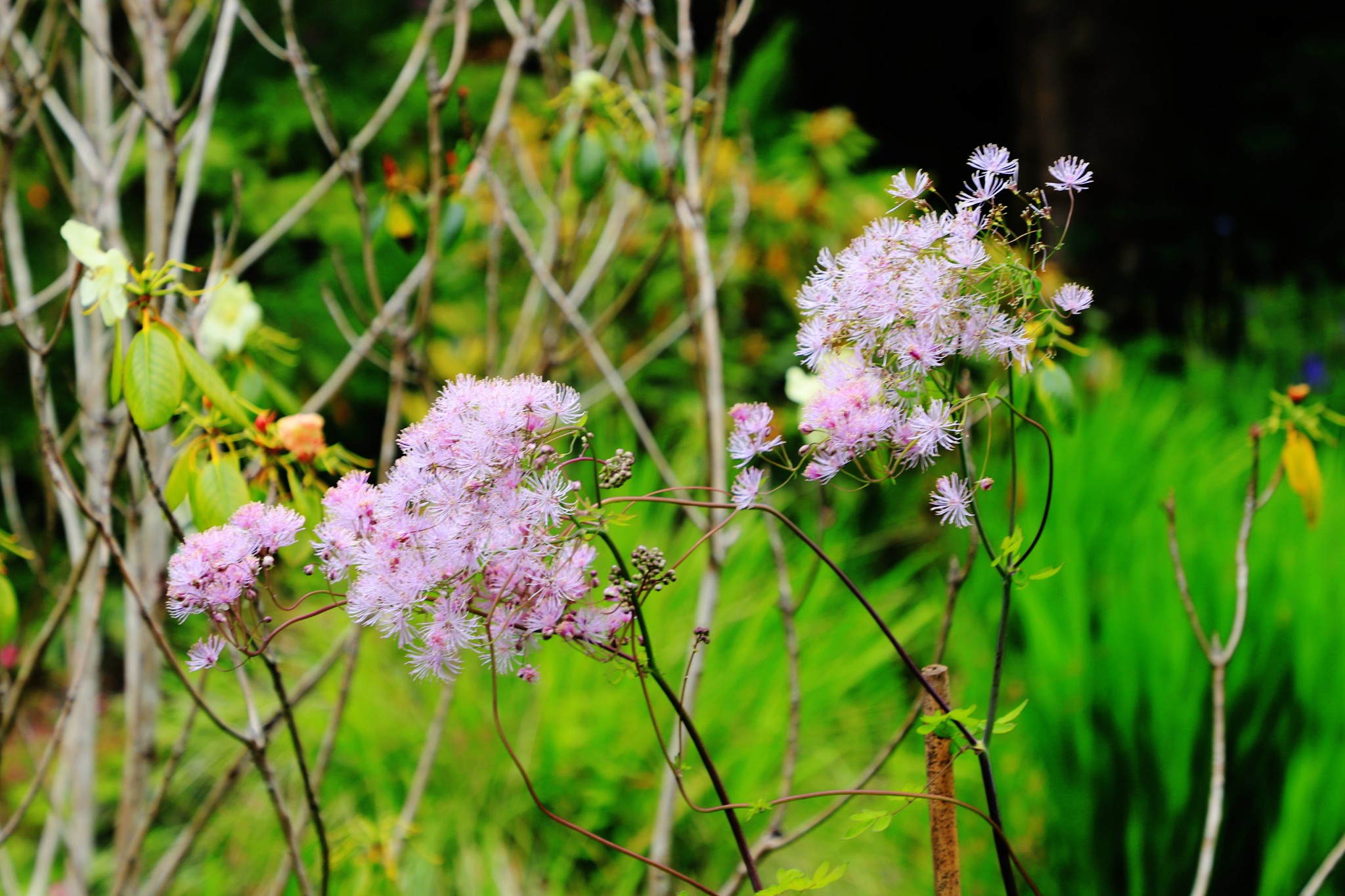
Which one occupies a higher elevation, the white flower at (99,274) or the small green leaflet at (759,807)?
the white flower at (99,274)

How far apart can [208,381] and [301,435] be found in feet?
0.35

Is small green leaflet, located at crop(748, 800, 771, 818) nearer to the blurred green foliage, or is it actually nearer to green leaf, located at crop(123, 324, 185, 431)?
the blurred green foliage

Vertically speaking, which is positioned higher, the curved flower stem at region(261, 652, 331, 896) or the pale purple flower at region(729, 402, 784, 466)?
the pale purple flower at region(729, 402, 784, 466)

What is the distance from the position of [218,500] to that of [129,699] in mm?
676

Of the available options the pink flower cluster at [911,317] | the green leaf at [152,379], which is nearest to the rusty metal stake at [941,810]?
the pink flower cluster at [911,317]

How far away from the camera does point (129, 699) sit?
46.9 inches

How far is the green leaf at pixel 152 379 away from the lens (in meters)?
0.61

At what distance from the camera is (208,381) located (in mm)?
656

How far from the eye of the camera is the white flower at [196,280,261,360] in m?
0.94

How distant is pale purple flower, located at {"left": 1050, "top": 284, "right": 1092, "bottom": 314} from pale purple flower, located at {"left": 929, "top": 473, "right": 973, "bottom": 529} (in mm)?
99

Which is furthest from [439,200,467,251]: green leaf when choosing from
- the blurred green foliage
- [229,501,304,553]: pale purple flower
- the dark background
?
the dark background

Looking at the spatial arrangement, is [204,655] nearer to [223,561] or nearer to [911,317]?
[223,561]

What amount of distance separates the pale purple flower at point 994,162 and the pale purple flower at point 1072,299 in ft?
0.21

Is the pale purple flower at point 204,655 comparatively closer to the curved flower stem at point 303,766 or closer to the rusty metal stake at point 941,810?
the curved flower stem at point 303,766
